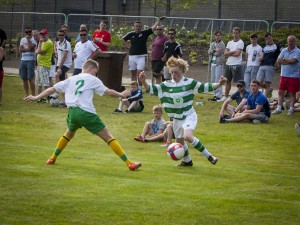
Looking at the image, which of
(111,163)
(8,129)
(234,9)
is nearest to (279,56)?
(8,129)

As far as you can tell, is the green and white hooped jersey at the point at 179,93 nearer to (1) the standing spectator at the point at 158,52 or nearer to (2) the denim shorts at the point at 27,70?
(2) the denim shorts at the point at 27,70

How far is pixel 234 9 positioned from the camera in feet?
133

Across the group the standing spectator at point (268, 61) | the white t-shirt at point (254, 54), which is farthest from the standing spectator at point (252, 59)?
the standing spectator at point (268, 61)

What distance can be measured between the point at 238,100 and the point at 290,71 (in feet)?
6.04

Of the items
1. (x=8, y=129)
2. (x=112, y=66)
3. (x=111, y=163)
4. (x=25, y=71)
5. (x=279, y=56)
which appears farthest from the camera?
(x=112, y=66)

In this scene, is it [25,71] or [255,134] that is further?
[25,71]

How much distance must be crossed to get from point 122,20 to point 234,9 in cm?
883

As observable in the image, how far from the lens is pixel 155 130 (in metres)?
19.3

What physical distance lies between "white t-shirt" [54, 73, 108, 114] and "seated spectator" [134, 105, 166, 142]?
491 centimetres

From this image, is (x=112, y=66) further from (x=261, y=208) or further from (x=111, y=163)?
(x=261, y=208)

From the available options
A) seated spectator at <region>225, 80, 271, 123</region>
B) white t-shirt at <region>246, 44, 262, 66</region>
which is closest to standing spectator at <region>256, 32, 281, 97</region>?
white t-shirt at <region>246, 44, 262, 66</region>

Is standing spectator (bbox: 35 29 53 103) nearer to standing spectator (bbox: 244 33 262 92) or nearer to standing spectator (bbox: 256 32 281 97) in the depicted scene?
standing spectator (bbox: 244 33 262 92)

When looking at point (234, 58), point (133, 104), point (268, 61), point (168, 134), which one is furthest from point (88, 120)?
point (234, 58)

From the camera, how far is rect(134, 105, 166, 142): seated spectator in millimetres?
19125
